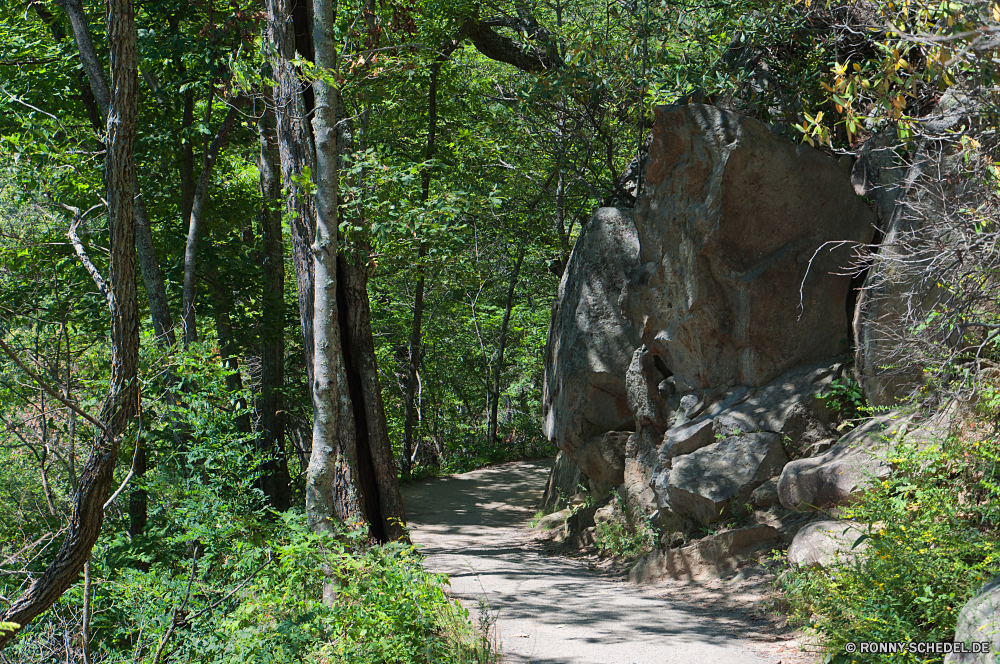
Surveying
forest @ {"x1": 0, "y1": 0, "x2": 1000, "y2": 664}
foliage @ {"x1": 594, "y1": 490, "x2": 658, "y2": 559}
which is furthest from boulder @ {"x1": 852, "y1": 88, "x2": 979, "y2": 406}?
foliage @ {"x1": 594, "y1": 490, "x2": 658, "y2": 559}

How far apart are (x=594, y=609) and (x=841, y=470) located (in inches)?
96.3

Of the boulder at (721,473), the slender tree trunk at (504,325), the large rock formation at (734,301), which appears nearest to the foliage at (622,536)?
the large rock formation at (734,301)

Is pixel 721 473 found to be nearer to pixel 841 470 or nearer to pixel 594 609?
pixel 841 470

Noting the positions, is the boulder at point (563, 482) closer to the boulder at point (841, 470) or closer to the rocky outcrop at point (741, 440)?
the rocky outcrop at point (741, 440)

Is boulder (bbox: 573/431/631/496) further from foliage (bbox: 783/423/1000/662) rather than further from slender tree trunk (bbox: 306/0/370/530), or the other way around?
slender tree trunk (bbox: 306/0/370/530)

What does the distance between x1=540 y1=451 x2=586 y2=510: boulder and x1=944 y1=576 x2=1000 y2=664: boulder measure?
723 cm

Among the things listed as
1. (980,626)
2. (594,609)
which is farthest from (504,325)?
(980,626)

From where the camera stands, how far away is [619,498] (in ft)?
30.8

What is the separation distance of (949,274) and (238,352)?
9229 millimetres

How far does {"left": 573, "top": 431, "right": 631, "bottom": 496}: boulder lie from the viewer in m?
9.54

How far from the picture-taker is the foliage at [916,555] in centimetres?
395

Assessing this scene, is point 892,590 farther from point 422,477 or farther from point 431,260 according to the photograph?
point 422,477

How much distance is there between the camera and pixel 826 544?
17.2 feet

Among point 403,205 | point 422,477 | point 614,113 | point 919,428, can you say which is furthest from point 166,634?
point 422,477
